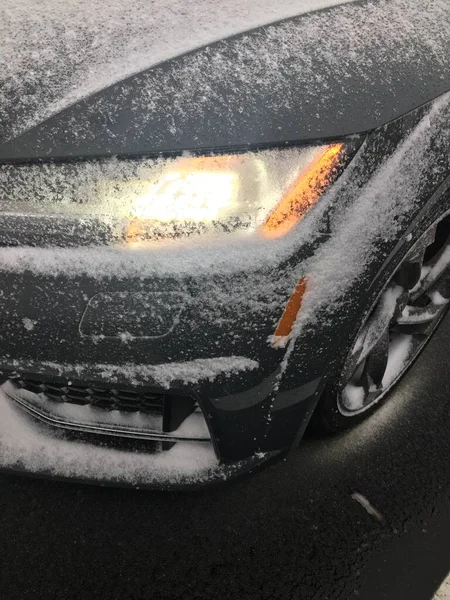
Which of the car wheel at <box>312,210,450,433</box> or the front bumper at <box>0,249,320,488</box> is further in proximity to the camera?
the car wheel at <box>312,210,450,433</box>

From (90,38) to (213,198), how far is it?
53cm

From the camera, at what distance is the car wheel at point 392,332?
1435 millimetres

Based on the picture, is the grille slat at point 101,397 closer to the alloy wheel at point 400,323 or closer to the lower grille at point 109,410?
the lower grille at point 109,410

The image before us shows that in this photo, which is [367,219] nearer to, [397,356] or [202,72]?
[202,72]

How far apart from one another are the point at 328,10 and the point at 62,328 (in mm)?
991

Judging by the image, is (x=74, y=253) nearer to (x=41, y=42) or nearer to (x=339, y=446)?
(x=41, y=42)

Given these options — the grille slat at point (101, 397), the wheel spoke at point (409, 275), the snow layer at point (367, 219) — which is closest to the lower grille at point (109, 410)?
the grille slat at point (101, 397)

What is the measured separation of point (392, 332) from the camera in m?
1.78

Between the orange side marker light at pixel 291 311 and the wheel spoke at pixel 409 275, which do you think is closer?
the orange side marker light at pixel 291 311

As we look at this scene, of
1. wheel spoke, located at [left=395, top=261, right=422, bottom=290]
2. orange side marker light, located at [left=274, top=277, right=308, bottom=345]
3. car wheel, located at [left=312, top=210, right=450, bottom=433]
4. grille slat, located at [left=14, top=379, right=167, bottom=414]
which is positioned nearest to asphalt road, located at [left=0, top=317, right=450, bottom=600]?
car wheel, located at [left=312, top=210, right=450, bottom=433]

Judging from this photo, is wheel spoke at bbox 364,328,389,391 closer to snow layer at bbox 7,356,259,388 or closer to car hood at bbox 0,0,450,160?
snow layer at bbox 7,356,259,388

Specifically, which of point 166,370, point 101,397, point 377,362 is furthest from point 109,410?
point 377,362

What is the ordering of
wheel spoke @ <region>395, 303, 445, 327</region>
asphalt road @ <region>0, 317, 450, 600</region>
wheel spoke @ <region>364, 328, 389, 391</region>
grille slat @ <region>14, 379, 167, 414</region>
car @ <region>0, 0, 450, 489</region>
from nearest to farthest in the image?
car @ <region>0, 0, 450, 489</region>, grille slat @ <region>14, 379, 167, 414</region>, asphalt road @ <region>0, 317, 450, 600</region>, wheel spoke @ <region>364, 328, 389, 391</region>, wheel spoke @ <region>395, 303, 445, 327</region>

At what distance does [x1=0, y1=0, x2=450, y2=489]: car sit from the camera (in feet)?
3.53
